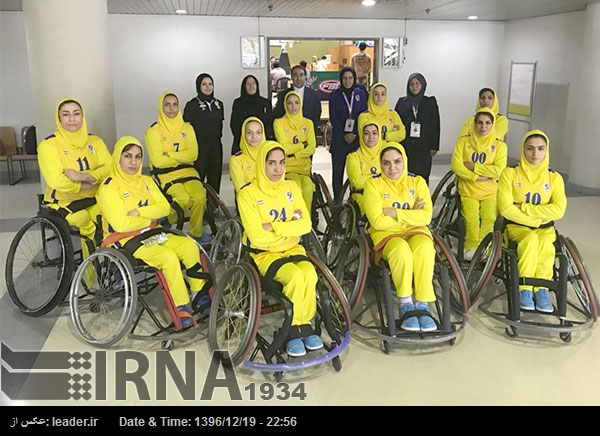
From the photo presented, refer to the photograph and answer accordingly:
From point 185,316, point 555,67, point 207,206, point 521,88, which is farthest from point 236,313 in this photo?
point 521,88

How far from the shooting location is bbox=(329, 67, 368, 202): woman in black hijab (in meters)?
5.62

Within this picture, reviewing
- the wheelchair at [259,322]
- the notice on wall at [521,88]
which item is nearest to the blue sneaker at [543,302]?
the wheelchair at [259,322]

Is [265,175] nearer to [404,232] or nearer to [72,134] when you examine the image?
[404,232]

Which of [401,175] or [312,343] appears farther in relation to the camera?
[401,175]

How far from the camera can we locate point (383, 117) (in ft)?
17.0

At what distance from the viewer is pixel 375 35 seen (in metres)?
8.38

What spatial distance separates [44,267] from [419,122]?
139 inches

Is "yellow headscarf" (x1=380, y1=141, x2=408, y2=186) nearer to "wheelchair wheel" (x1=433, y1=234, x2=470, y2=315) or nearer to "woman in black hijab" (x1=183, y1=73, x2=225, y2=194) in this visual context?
"wheelchair wheel" (x1=433, y1=234, x2=470, y2=315)

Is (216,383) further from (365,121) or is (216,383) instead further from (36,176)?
(36,176)

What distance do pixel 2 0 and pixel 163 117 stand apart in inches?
131

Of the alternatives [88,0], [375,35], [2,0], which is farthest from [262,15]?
[88,0]

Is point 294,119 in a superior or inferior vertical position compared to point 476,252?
superior

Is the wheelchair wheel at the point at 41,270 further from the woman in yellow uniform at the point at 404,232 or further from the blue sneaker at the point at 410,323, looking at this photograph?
the blue sneaker at the point at 410,323

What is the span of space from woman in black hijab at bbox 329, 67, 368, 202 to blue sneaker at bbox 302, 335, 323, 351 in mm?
2716
